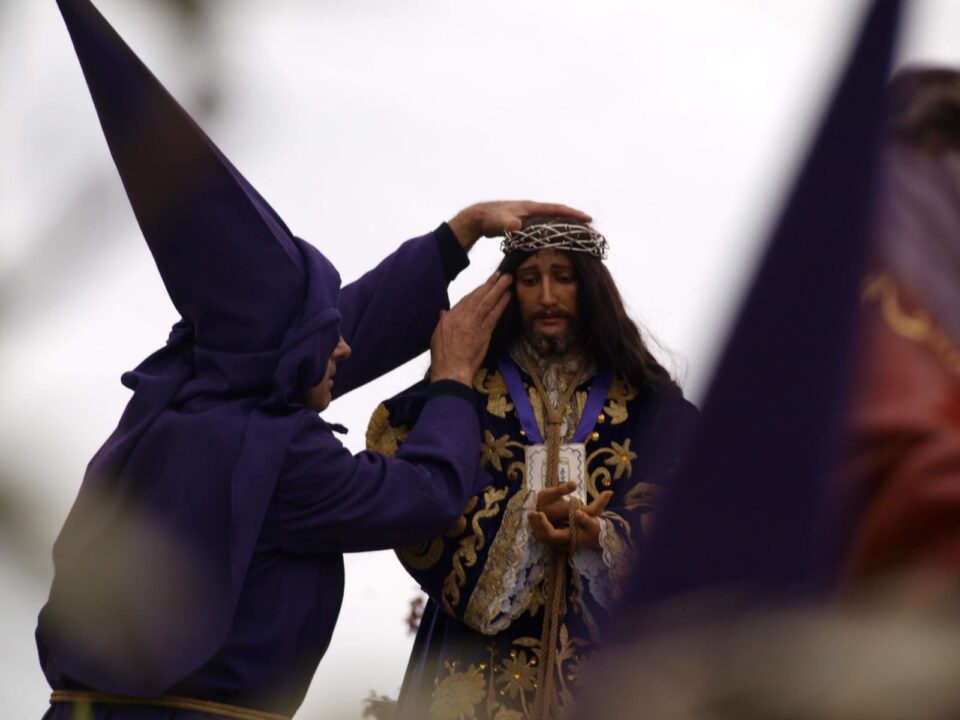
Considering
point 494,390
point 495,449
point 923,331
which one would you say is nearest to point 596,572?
point 495,449

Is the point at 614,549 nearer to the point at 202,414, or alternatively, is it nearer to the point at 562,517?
the point at 562,517

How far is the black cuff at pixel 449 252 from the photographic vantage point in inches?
194

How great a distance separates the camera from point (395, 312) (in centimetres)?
484

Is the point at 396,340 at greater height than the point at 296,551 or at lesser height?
greater

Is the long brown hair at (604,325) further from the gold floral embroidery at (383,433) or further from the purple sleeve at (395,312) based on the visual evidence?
the gold floral embroidery at (383,433)

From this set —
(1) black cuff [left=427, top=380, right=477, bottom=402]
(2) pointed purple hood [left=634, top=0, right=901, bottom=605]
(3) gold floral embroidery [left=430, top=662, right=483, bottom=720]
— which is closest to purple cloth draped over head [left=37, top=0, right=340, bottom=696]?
(1) black cuff [left=427, top=380, right=477, bottom=402]

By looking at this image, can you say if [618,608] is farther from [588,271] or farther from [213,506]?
[588,271]

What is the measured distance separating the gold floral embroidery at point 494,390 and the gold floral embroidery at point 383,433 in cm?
27

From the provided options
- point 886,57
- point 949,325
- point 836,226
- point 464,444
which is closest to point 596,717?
point 836,226

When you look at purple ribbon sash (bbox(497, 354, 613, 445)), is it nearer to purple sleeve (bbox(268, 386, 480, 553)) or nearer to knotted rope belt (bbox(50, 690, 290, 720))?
purple sleeve (bbox(268, 386, 480, 553))

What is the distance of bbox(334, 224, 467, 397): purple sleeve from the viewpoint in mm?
4848

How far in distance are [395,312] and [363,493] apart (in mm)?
860

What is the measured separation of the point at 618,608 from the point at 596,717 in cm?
14

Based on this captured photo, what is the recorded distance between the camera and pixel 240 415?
4148mm
